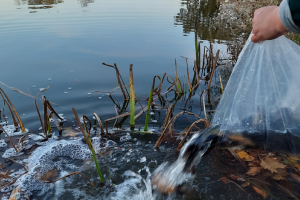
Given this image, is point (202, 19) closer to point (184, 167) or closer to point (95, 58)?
point (95, 58)

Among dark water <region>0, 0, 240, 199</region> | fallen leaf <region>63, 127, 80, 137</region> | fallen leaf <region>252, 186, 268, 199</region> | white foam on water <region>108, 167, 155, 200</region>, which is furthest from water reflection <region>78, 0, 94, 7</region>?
fallen leaf <region>252, 186, 268, 199</region>

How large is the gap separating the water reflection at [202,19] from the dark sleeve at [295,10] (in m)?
4.63

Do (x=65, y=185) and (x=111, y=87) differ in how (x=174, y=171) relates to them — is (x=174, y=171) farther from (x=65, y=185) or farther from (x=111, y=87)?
(x=111, y=87)

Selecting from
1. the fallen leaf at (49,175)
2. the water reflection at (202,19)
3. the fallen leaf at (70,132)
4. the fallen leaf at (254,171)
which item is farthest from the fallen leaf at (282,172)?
the water reflection at (202,19)

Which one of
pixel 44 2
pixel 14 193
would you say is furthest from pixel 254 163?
pixel 44 2

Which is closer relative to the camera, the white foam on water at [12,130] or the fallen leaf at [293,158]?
the fallen leaf at [293,158]

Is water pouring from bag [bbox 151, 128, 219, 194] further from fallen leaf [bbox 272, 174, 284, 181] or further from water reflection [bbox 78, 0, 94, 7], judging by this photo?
water reflection [bbox 78, 0, 94, 7]

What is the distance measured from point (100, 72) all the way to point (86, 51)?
1.40 meters

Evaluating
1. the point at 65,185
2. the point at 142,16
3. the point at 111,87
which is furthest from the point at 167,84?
the point at 142,16

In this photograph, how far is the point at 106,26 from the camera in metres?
8.10

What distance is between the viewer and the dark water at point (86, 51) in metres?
3.83

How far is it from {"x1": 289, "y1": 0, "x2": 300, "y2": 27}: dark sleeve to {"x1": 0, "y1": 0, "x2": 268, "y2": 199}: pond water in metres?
1.35

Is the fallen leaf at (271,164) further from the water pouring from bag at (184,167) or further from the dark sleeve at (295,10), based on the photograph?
the dark sleeve at (295,10)

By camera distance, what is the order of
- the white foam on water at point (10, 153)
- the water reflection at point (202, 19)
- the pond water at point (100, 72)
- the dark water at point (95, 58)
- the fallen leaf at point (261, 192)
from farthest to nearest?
the water reflection at point (202, 19) < the dark water at point (95, 58) < the white foam on water at point (10, 153) < the pond water at point (100, 72) < the fallen leaf at point (261, 192)
